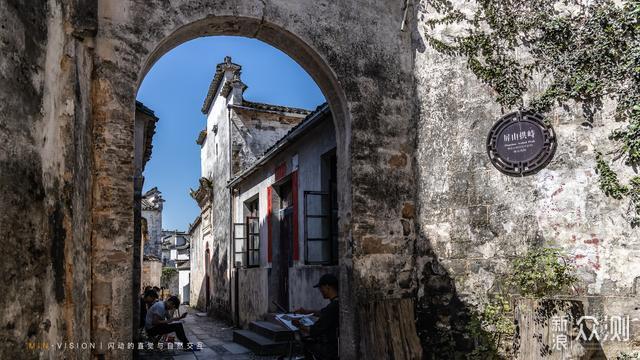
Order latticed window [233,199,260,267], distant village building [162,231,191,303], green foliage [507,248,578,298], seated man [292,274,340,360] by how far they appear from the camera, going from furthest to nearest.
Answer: distant village building [162,231,191,303], latticed window [233,199,260,267], seated man [292,274,340,360], green foliage [507,248,578,298]

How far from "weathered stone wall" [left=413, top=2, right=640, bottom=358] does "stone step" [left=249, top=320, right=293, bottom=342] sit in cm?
307

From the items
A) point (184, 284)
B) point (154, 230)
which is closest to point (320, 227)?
point (184, 284)

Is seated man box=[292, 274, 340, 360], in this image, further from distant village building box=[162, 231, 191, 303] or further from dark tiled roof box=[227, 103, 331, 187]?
distant village building box=[162, 231, 191, 303]

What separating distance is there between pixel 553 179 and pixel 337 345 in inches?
105

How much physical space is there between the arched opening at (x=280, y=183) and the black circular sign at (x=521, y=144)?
1505mm

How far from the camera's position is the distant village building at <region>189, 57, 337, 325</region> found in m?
8.34

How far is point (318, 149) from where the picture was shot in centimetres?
867

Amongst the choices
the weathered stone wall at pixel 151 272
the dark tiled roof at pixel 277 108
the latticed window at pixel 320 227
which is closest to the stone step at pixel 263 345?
the latticed window at pixel 320 227

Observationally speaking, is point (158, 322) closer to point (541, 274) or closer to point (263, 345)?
point (263, 345)

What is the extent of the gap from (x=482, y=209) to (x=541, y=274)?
824 millimetres

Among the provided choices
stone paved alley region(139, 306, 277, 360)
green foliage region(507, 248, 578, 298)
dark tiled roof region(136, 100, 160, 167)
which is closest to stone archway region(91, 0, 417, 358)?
green foliage region(507, 248, 578, 298)

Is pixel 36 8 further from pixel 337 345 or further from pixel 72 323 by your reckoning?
pixel 337 345

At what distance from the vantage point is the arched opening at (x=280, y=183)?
523 cm

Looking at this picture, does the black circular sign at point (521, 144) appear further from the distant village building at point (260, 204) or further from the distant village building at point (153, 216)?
the distant village building at point (153, 216)
